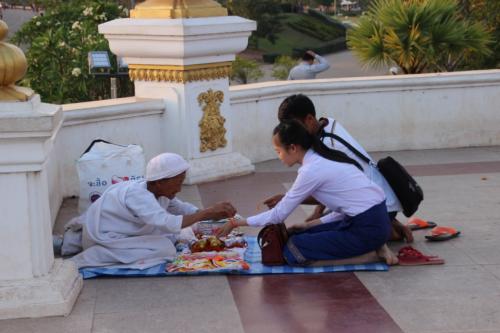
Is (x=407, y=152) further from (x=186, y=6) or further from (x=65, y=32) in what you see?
(x=65, y=32)

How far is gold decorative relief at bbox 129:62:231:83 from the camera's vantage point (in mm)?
9500

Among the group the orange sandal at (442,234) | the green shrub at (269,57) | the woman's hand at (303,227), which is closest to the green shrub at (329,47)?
the green shrub at (269,57)

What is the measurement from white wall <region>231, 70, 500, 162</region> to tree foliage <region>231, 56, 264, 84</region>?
29.1ft

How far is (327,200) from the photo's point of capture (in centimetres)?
643

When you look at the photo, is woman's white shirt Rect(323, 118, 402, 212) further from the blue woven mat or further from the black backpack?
the blue woven mat

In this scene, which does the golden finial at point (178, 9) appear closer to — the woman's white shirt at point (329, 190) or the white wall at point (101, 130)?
the white wall at point (101, 130)

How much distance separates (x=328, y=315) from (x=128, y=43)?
4802mm

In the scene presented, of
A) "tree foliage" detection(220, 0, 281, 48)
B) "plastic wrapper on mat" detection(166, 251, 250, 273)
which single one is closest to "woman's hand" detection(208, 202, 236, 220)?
"plastic wrapper on mat" detection(166, 251, 250, 273)

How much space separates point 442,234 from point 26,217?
3.21m

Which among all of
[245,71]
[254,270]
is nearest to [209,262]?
[254,270]

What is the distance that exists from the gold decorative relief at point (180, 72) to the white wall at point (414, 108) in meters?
1.40

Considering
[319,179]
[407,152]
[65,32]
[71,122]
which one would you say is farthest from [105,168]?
[65,32]

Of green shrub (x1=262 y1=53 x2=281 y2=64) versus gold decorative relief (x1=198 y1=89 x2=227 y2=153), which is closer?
gold decorative relief (x1=198 y1=89 x2=227 y2=153)

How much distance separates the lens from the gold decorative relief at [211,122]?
31.7 ft
